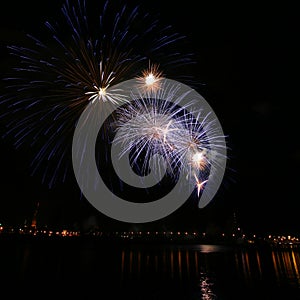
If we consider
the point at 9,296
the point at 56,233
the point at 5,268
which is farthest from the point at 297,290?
the point at 56,233

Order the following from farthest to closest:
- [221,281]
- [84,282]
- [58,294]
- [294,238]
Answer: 1. [294,238]
2. [221,281]
3. [84,282]
4. [58,294]

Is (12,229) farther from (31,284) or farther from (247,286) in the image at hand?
(247,286)

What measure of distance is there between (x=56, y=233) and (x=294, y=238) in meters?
121

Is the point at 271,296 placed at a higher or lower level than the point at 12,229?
lower

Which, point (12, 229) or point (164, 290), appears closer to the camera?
point (164, 290)

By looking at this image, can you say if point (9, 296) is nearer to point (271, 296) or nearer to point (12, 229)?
point (271, 296)

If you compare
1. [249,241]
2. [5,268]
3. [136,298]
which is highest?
[249,241]

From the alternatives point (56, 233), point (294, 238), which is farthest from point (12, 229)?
point (294, 238)

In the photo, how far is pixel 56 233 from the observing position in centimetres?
14325

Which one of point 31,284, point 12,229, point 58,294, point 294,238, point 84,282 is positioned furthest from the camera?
point 294,238

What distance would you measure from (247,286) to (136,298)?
10.2 metres

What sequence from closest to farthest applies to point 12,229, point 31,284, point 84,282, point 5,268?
1. point 31,284
2. point 84,282
3. point 5,268
4. point 12,229

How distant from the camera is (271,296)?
1938 centimetres

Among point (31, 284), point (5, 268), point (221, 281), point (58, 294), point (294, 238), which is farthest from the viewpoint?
point (294, 238)
